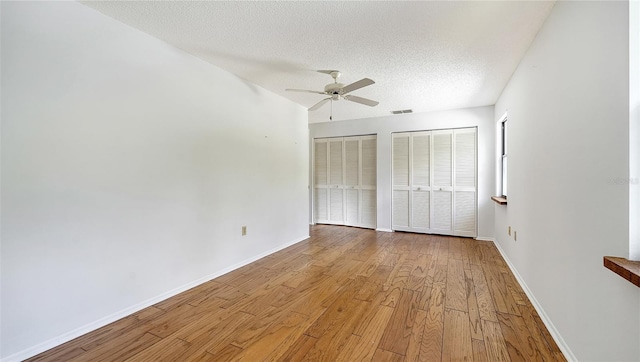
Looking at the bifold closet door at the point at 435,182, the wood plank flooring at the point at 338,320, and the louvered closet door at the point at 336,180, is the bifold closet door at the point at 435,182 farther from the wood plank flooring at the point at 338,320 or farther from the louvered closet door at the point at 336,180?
the wood plank flooring at the point at 338,320

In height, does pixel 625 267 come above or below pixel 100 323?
above

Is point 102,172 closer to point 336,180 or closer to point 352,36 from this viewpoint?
point 352,36

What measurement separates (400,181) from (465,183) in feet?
3.68

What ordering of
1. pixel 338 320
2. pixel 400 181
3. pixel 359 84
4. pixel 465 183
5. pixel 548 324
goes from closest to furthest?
pixel 548 324 < pixel 338 320 < pixel 359 84 < pixel 465 183 < pixel 400 181

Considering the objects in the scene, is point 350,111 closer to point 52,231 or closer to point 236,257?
point 236,257

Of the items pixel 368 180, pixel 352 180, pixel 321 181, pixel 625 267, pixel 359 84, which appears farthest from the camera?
pixel 321 181

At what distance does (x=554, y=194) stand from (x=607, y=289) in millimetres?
763

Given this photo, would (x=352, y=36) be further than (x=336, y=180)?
No

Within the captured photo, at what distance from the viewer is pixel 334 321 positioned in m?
2.02

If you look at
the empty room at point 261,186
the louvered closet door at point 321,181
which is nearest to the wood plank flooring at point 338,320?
the empty room at point 261,186

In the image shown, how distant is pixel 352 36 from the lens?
7.29 ft

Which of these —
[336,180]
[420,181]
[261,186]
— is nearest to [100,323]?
[261,186]

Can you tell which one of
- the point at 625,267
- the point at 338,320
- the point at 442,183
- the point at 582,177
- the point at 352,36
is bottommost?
the point at 338,320

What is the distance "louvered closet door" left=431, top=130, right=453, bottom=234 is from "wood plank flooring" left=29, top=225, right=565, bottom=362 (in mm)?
1533
